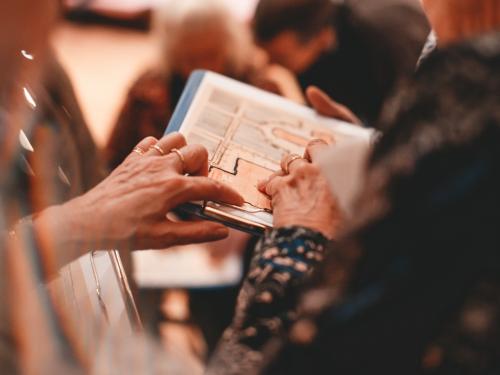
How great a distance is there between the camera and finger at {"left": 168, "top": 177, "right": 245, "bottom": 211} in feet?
2.46

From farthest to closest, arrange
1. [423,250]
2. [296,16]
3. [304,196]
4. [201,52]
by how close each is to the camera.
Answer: [296,16] < [201,52] < [304,196] < [423,250]

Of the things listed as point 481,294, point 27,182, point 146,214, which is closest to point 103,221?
point 146,214

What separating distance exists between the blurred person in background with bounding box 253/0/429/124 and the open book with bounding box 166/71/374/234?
65 centimetres

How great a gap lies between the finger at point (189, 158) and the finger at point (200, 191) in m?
0.04

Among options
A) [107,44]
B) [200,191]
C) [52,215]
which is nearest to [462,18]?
[200,191]

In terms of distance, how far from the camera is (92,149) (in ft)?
3.44

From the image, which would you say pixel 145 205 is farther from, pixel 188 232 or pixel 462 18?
pixel 462 18

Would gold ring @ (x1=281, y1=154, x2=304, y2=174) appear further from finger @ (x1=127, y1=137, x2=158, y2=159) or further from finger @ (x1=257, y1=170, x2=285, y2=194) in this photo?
finger @ (x1=127, y1=137, x2=158, y2=159)

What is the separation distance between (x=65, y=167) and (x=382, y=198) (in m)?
0.60

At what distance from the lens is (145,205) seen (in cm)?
75

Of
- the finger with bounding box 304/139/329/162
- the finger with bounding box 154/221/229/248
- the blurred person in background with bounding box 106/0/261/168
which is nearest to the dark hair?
the blurred person in background with bounding box 106/0/261/168

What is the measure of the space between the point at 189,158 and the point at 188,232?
92 millimetres

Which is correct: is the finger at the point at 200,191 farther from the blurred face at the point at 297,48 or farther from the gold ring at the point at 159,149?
the blurred face at the point at 297,48

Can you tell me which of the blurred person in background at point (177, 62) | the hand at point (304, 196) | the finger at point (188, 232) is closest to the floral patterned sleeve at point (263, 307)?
A: the hand at point (304, 196)
